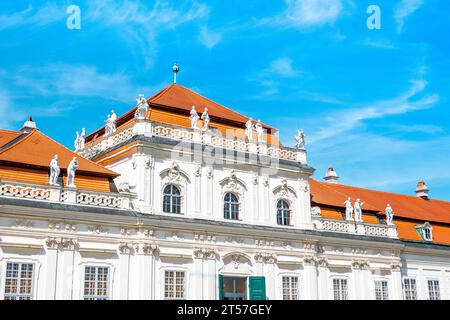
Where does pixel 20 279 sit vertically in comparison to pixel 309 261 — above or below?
below

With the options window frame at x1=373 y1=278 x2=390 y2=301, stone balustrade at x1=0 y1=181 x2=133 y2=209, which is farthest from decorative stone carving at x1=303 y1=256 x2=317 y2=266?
stone balustrade at x1=0 y1=181 x2=133 y2=209

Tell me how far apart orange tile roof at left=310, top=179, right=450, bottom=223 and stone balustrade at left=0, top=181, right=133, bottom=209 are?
42.1 ft

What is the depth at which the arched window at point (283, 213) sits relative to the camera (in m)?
32.2

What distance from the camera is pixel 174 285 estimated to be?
2781cm

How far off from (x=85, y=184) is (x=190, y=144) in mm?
5480

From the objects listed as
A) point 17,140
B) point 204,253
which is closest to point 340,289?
point 204,253

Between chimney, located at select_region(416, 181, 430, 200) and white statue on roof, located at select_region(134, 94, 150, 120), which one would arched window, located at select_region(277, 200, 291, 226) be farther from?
chimney, located at select_region(416, 181, 430, 200)

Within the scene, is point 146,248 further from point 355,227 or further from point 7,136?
point 355,227

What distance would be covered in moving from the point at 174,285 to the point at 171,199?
13.1 ft

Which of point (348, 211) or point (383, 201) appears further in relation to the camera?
point (383, 201)

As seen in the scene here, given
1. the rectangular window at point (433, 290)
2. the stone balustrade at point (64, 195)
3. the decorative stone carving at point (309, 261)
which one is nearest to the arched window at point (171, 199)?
the stone balustrade at point (64, 195)

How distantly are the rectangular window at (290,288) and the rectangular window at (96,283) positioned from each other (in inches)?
381

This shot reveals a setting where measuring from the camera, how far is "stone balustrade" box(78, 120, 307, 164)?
29.0 m

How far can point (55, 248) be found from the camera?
25031mm
